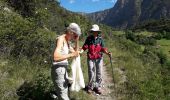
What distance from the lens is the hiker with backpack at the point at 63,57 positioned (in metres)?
7.67

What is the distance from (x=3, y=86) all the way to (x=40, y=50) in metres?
4.29

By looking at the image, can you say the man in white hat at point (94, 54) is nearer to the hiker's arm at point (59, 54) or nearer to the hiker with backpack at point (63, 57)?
→ the hiker with backpack at point (63, 57)

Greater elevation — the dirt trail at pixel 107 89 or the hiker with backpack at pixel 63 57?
the hiker with backpack at pixel 63 57

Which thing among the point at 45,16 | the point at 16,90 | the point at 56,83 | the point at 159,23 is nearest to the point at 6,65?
the point at 16,90

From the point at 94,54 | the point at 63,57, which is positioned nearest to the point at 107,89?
the point at 94,54

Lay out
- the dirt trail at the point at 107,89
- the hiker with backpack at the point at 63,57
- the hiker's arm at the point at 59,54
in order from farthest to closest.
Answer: the dirt trail at the point at 107,89 → the hiker with backpack at the point at 63,57 → the hiker's arm at the point at 59,54

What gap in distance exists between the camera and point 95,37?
11.1 meters

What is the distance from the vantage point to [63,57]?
7.66 m

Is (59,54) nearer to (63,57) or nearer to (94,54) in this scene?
(63,57)

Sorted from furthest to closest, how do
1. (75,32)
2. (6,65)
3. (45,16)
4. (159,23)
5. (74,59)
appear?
(159,23) < (45,16) < (6,65) < (74,59) < (75,32)

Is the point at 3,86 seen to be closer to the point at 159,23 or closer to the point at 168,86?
the point at 168,86

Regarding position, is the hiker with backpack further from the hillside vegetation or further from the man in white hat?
the man in white hat

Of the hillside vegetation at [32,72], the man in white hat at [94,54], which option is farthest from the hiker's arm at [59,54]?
the man in white hat at [94,54]

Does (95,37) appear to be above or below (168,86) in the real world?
above
